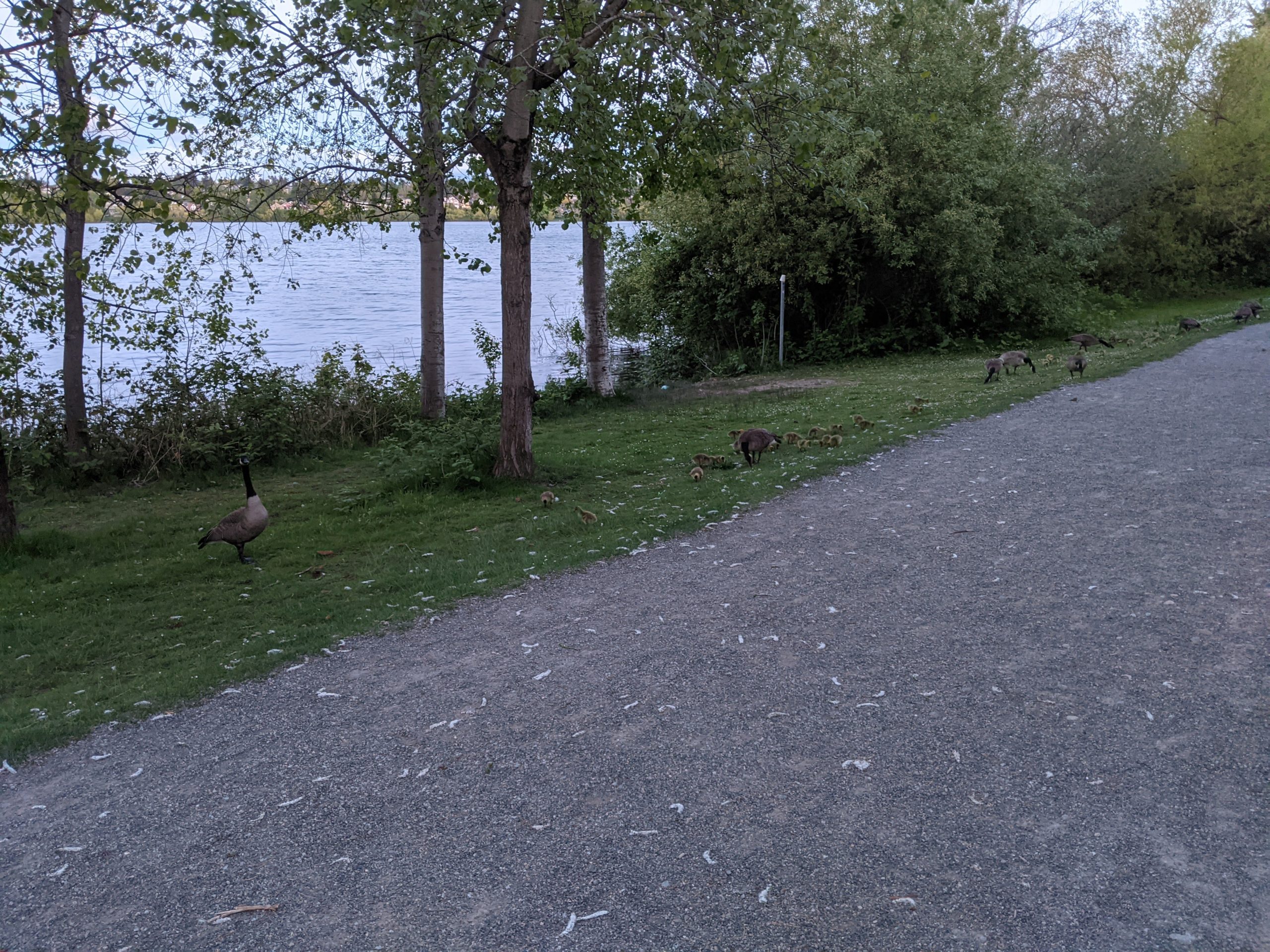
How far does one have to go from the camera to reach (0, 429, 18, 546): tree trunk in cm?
990

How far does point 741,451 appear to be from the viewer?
12555mm

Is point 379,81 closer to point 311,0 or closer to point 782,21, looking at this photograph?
point 311,0

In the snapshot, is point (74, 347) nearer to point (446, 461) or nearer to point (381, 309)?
point (446, 461)

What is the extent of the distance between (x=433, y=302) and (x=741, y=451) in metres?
5.98

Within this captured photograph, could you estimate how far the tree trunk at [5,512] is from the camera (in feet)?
32.5

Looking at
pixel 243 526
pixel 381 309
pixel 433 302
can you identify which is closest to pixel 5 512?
pixel 243 526

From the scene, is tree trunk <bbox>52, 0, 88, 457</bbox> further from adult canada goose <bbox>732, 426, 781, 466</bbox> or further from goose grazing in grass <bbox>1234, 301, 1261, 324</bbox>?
goose grazing in grass <bbox>1234, 301, 1261, 324</bbox>

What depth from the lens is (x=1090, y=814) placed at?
4.29 metres

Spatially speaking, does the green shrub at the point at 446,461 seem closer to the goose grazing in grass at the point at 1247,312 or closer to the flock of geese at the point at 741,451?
the flock of geese at the point at 741,451

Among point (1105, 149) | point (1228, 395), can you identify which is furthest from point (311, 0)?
point (1105, 149)

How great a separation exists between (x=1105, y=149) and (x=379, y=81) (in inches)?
1190

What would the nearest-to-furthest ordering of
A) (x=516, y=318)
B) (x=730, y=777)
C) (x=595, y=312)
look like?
1. (x=730, y=777)
2. (x=516, y=318)
3. (x=595, y=312)

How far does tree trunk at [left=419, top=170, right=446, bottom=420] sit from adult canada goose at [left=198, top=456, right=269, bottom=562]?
5.40 meters

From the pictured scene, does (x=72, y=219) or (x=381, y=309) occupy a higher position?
(x=381, y=309)
